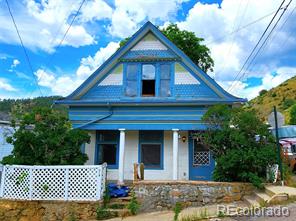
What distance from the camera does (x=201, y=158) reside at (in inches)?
464

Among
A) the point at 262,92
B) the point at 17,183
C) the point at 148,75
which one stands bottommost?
the point at 17,183

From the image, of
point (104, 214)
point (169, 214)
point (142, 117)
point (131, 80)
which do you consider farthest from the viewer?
point (131, 80)

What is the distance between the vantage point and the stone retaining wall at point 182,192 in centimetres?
850

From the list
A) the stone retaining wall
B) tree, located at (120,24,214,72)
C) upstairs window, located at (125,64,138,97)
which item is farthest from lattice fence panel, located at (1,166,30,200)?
tree, located at (120,24,214,72)

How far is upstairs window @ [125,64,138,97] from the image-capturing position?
12.2m

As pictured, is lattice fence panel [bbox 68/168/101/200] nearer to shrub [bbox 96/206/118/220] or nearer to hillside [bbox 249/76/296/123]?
shrub [bbox 96/206/118/220]

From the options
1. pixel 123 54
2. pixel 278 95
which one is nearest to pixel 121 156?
pixel 123 54

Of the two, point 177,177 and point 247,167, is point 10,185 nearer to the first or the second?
point 177,177

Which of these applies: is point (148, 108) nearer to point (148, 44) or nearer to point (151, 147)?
point (151, 147)

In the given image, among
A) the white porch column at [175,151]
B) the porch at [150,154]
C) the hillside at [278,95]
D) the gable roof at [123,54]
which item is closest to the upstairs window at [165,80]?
the gable roof at [123,54]

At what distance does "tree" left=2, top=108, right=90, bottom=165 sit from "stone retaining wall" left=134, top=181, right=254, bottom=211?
8.21 ft

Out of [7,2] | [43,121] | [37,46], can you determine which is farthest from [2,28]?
[43,121]

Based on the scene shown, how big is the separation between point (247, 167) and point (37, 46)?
40.6 feet

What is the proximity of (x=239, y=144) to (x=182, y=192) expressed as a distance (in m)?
2.34
